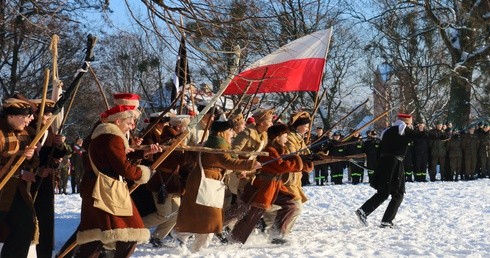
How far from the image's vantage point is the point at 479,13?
28.1 m

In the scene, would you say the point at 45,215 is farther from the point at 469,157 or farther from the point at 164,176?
the point at 469,157

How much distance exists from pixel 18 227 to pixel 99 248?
0.67m

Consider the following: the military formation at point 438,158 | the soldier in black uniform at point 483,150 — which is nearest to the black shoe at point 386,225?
the military formation at point 438,158

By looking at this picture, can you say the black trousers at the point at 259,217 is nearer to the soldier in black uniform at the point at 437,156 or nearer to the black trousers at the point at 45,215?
the black trousers at the point at 45,215

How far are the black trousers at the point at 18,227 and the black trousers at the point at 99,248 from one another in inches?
17.7

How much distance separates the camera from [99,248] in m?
6.41

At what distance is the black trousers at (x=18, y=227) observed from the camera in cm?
629

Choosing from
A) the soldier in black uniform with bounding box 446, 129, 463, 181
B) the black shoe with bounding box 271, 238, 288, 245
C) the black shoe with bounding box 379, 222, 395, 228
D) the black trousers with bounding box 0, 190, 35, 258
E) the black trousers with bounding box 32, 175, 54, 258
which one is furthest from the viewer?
the soldier in black uniform with bounding box 446, 129, 463, 181

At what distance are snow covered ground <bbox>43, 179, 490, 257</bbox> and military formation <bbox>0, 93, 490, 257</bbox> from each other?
30cm

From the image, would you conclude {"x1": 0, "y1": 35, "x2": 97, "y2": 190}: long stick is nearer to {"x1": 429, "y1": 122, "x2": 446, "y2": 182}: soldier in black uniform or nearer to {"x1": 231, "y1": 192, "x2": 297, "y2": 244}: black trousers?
{"x1": 231, "y1": 192, "x2": 297, "y2": 244}: black trousers

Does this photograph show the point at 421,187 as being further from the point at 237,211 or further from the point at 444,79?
the point at 444,79

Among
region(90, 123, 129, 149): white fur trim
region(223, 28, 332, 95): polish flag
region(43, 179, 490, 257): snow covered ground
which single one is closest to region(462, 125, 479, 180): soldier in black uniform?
region(43, 179, 490, 257): snow covered ground

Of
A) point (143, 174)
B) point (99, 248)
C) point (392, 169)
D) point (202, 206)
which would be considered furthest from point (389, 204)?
point (99, 248)

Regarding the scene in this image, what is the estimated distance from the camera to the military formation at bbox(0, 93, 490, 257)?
6250mm
